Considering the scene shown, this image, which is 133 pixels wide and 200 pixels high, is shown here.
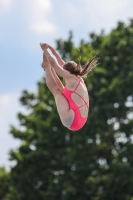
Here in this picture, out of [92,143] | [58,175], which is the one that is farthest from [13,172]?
[92,143]

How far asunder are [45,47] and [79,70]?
2.01 ft

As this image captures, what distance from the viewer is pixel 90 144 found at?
23.7 meters

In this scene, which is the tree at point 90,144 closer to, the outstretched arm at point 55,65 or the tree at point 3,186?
the tree at point 3,186

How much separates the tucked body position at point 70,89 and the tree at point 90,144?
1478 cm

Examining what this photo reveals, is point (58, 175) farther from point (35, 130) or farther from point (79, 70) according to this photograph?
point (79, 70)

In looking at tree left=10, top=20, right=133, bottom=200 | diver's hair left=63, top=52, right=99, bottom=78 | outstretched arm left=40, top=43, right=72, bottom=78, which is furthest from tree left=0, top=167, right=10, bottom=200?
outstretched arm left=40, top=43, right=72, bottom=78

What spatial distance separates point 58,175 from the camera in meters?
24.6

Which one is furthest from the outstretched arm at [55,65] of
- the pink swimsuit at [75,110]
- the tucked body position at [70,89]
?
the pink swimsuit at [75,110]

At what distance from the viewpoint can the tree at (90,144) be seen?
76.5 feet

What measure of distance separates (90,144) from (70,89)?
636 inches

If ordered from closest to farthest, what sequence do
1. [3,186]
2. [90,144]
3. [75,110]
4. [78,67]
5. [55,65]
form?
[55,65], [78,67], [75,110], [90,144], [3,186]

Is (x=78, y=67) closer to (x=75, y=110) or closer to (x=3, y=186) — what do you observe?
(x=75, y=110)

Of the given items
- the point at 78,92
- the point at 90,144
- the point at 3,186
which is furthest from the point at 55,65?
the point at 3,186

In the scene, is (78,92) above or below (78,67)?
below
